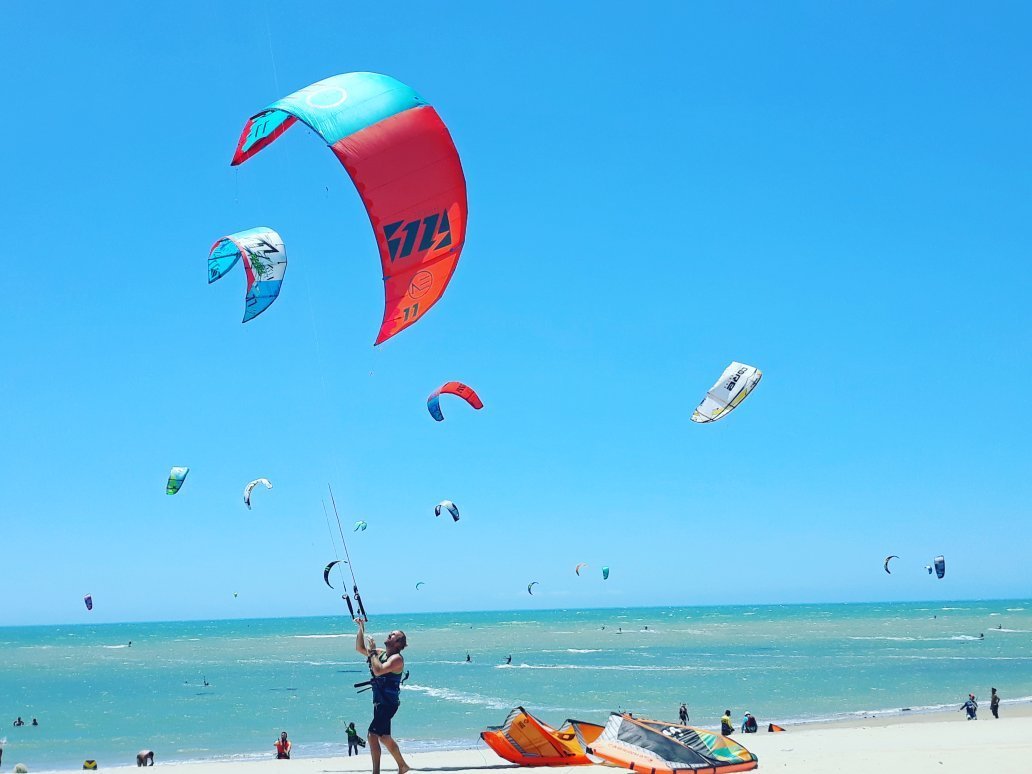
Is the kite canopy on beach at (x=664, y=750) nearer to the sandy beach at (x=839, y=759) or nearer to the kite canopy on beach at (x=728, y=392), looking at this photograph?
the sandy beach at (x=839, y=759)

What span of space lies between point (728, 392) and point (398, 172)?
1136 cm

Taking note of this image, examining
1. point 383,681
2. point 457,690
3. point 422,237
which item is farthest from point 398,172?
point 457,690

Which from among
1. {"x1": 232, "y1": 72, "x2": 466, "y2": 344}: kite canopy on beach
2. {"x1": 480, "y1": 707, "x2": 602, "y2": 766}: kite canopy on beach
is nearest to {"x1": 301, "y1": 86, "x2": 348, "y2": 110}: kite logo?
{"x1": 232, "y1": 72, "x2": 466, "y2": 344}: kite canopy on beach

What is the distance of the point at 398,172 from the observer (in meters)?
8.09

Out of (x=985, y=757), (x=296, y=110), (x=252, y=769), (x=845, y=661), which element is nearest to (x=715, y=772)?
(x=985, y=757)

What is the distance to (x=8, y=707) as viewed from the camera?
125 ft

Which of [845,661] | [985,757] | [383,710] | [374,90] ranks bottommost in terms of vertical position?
[845,661]

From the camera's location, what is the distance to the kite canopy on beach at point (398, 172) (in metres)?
7.92

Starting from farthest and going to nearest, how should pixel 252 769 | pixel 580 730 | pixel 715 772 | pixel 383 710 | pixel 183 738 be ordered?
pixel 183 738 < pixel 252 769 < pixel 580 730 < pixel 715 772 < pixel 383 710

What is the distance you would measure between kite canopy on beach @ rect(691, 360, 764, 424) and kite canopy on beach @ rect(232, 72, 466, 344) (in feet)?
33.2

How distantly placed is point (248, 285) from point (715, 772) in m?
9.21

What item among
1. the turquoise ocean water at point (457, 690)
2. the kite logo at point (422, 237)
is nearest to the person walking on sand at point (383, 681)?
the kite logo at point (422, 237)

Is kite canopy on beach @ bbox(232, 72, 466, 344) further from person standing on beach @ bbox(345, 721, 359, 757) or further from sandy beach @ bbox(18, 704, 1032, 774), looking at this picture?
person standing on beach @ bbox(345, 721, 359, 757)

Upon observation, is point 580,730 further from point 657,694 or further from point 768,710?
point 657,694
